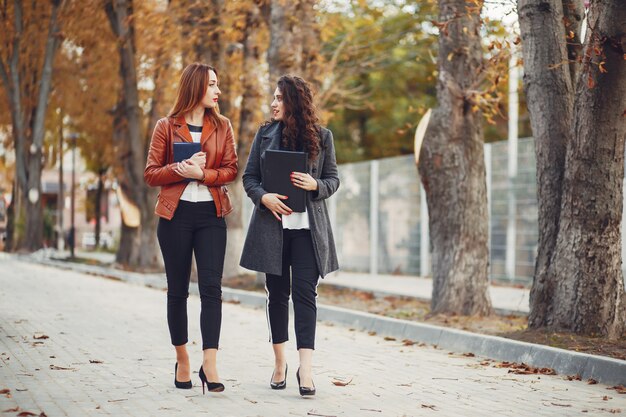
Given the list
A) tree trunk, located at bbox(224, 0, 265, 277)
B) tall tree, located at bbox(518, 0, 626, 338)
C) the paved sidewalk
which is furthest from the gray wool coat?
tree trunk, located at bbox(224, 0, 265, 277)

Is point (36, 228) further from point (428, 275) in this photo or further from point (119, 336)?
point (119, 336)

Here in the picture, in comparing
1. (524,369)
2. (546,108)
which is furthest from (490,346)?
(546,108)

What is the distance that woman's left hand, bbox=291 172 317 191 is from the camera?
6926 millimetres

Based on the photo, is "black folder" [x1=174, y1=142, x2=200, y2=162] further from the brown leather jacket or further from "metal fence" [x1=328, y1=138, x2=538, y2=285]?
"metal fence" [x1=328, y1=138, x2=538, y2=285]

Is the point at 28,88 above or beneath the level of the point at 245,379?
above

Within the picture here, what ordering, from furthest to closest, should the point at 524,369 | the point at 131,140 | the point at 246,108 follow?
1. the point at 131,140
2. the point at 246,108
3. the point at 524,369

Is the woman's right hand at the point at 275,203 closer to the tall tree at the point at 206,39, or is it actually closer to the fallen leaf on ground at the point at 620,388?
the fallen leaf on ground at the point at 620,388

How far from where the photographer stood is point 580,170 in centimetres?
1001

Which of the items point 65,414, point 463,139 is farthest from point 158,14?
point 65,414

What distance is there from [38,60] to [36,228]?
5870mm

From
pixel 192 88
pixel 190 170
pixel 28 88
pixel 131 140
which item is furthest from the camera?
pixel 28 88

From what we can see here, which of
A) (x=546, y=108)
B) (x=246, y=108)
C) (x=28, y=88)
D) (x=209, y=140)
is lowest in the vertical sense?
(x=209, y=140)

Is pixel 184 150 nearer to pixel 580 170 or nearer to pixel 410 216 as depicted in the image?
pixel 580 170

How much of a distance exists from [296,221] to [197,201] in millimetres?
650
